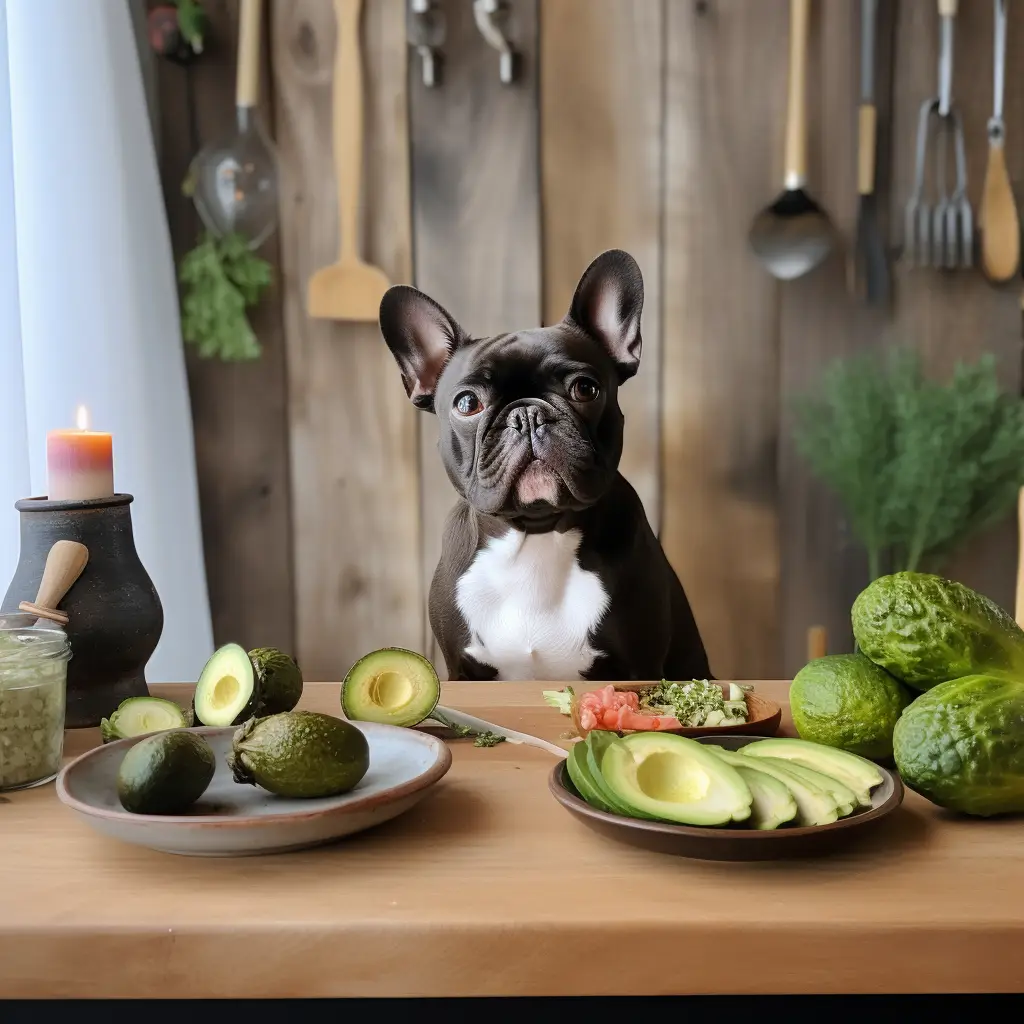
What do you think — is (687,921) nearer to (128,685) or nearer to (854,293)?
(128,685)

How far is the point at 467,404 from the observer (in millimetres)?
1206

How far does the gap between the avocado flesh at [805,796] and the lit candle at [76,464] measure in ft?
1.97

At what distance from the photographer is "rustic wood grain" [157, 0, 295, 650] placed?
2.01 meters

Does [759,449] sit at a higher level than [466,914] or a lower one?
higher

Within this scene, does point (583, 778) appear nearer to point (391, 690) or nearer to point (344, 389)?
point (391, 690)

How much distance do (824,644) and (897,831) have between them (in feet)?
5.03

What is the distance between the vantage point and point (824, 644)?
7.00ft

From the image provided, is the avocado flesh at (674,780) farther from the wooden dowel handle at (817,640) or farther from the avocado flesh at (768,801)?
the wooden dowel handle at (817,640)

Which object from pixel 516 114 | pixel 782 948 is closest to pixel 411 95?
pixel 516 114

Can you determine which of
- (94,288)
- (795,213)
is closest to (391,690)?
(94,288)

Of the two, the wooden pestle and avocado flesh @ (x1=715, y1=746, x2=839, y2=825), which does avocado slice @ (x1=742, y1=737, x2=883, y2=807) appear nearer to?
avocado flesh @ (x1=715, y1=746, x2=839, y2=825)

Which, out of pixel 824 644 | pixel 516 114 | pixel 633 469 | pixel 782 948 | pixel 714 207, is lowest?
pixel 824 644

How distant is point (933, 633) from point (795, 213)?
145 centimetres

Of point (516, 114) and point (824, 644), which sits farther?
point (824, 644)
